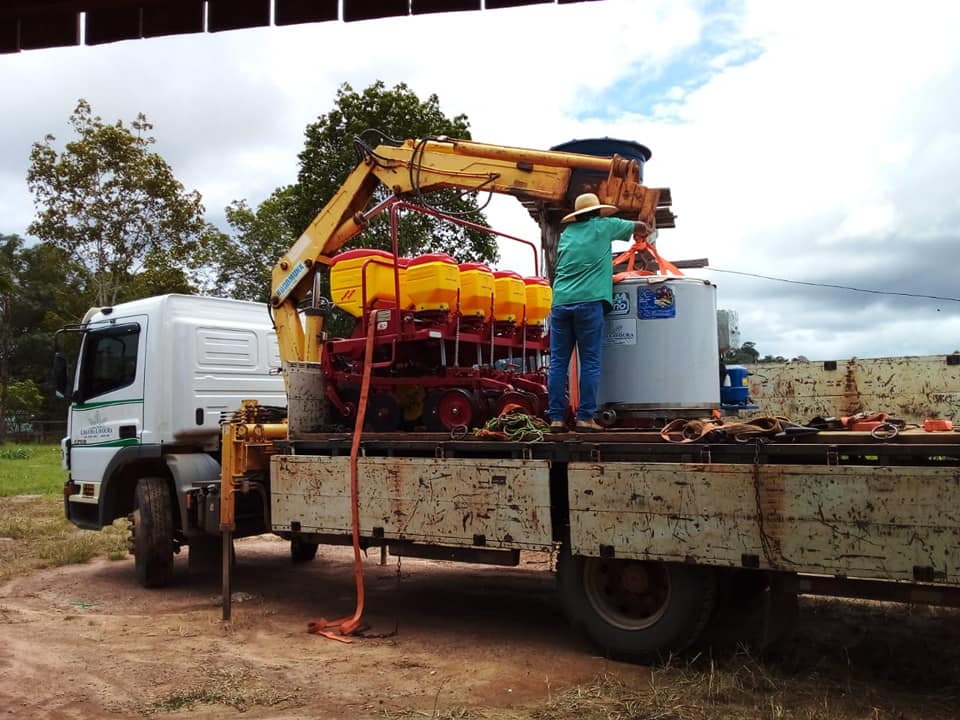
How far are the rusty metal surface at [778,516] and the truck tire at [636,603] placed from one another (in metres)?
0.30

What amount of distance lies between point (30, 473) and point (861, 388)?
758 inches

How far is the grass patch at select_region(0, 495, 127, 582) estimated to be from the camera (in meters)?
9.74

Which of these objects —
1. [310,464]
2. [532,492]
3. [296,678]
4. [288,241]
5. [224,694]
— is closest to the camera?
[224,694]

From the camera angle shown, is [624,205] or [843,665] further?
[624,205]

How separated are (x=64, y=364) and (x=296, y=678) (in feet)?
17.3

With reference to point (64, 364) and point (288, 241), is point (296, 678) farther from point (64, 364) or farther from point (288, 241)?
point (288, 241)

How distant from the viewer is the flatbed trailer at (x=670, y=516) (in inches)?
Answer: 172

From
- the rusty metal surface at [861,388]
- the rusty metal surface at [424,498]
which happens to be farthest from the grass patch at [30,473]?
the rusty metal surface at [861,388]

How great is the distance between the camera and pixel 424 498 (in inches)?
236

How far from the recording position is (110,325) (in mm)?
8750

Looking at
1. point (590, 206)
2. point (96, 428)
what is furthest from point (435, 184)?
point (96, 428)

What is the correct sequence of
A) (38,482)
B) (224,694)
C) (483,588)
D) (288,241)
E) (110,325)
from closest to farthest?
(224,694) → (483,588) → (110,325) → (38,482) → (288,241)

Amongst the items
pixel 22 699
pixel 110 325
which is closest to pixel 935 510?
pixel 22 699

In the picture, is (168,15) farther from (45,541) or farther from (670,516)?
(45,541)
